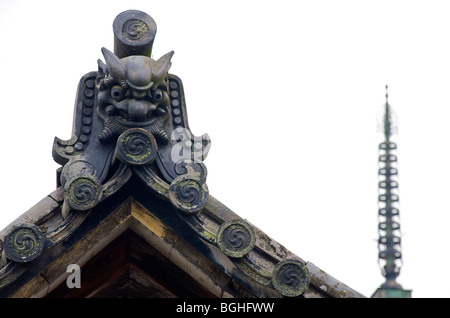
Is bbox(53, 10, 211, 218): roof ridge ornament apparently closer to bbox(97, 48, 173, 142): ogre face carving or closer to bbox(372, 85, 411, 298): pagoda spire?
bbox(97, 48, 173, 142): ogre face carving

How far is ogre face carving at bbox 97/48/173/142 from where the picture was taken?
7.56 metres

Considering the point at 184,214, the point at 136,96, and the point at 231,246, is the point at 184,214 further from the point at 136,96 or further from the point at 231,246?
the point at 136,96

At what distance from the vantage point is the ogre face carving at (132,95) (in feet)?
24.8

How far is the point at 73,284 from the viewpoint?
7754 mm

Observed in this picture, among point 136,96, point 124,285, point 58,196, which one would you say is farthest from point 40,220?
point 124,285

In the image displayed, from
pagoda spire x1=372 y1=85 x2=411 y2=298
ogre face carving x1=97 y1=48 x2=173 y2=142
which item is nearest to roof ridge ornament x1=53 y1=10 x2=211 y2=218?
ogre face carving x1=97 y1=48 x2=173 y2=142

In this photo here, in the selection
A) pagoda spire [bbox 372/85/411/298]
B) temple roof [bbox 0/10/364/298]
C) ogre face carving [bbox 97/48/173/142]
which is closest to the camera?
temple roof [bbox 0/10/364/298]

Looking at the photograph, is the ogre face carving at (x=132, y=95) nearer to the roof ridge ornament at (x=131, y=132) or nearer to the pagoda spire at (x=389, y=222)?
the roof ridge ornament at (x=131, y=132)

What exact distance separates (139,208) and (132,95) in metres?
0.99

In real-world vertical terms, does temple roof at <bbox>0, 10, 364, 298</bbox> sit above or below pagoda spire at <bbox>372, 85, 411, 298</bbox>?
below

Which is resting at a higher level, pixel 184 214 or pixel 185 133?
pixel 185 133

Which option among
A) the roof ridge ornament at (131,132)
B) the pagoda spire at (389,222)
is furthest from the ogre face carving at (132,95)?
the pagoda spire at (389,222)

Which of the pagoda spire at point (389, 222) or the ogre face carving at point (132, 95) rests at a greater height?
the pagoda spire at point (389, 222)
